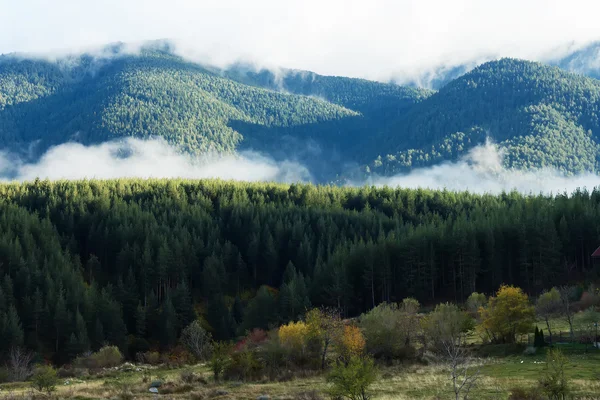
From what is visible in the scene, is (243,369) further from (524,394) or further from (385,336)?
(524,394)

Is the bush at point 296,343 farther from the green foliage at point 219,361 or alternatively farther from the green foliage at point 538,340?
the green foliage at point 538,340

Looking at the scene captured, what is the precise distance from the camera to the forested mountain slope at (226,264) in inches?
4860

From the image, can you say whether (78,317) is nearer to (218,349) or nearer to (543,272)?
(218,349)

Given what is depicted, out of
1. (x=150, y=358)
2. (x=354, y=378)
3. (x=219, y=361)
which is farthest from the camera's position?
(x=150, y=358)

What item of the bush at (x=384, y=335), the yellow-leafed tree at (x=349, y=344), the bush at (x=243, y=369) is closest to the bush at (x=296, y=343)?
the yellow-leafed tree at (x=349, y=344)

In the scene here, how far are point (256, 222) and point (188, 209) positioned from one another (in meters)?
20.8

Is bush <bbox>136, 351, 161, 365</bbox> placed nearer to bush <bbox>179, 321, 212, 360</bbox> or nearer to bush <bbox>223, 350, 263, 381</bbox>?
bush <bbox>179, 321, 212, 360</bbox>

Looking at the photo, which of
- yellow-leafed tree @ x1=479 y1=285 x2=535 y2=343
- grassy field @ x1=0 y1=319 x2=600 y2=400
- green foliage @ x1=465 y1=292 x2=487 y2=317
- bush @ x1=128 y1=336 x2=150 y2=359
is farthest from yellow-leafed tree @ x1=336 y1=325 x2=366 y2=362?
bush @ x1=128 y1=336 x2=150 y2=359

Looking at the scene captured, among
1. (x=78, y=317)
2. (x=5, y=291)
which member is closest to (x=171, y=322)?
(x=78, y=317)

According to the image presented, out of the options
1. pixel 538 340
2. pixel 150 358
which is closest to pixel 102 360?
pixel 150 358

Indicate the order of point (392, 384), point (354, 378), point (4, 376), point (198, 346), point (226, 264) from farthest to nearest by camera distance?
point (226, 264) → point (198, 346) → point (4, 376) → point (392, 384) → point (354, 378)

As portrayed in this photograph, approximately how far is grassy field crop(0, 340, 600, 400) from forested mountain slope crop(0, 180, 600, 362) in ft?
171

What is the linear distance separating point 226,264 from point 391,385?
348 ft

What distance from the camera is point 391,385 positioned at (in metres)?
59.4
